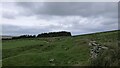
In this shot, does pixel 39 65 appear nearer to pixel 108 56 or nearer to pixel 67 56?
pixel 67 56

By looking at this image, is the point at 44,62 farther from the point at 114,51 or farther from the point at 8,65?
the point at 114,51

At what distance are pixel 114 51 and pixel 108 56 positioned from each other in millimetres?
1027

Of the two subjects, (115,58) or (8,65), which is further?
(8,65)

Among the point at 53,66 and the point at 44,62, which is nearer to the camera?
the point at 53,66

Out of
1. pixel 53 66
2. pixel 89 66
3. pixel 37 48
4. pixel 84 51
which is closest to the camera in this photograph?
pixel 89 66

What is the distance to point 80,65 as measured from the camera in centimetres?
3391

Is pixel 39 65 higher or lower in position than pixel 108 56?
lower

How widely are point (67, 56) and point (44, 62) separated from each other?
4.55 meters

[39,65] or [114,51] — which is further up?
[114,51]

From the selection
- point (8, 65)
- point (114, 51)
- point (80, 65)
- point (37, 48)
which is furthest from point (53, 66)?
point (37, 48)

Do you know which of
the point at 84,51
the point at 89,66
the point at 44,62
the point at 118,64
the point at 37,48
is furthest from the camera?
the point at 37,48

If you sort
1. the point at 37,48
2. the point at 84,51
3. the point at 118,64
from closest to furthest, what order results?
the point at 118,64
the point at 84,51
the point at 37,48

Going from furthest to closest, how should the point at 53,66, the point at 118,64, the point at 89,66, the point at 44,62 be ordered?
1. the point at 44,62
2. the point at 53,66
3. the point at 89,66
4. the point at 118,64

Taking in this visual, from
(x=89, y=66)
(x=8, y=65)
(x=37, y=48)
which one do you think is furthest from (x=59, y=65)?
(x=37, y=48)
